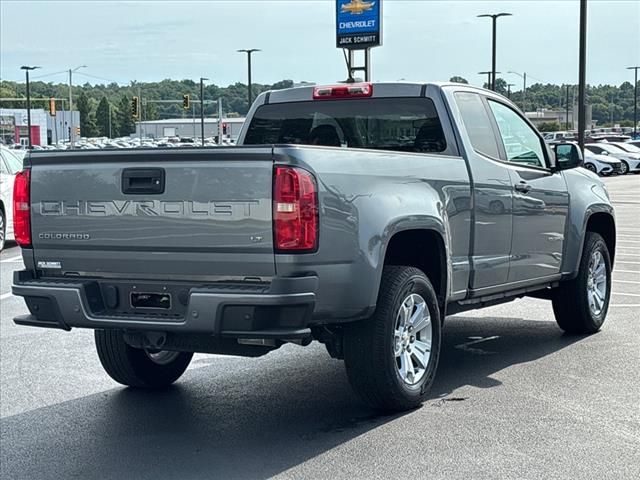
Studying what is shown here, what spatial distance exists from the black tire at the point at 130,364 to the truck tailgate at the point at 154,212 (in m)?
1.06

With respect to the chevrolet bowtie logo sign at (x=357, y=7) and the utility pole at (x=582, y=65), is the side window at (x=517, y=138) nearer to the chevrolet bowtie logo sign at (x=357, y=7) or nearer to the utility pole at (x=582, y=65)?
the utility pole at (x=582, y=65)

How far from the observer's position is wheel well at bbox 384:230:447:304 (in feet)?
20.9

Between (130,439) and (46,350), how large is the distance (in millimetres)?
3068

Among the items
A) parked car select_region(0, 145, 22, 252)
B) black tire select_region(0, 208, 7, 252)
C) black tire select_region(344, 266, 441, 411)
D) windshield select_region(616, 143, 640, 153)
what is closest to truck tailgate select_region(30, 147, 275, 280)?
black tire select_region(344, 266, 441, 411)

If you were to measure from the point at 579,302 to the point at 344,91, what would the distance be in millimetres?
2806

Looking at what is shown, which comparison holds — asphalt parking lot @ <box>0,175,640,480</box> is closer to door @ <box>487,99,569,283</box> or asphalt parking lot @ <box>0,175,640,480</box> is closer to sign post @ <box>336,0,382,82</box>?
door @ <box>487,99,569,283</box>

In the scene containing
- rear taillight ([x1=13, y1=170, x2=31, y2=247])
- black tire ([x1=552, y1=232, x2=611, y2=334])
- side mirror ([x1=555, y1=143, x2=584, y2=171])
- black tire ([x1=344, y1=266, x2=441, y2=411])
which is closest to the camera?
black tire ([x1=344, y1=266, x2=441, y2=411])

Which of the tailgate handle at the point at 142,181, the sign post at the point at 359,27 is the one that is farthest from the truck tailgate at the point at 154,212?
the sign post at the point at 359,27

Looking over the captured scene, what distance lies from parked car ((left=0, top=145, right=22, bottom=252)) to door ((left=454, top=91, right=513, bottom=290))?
1088 cm

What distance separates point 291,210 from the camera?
5.23 m

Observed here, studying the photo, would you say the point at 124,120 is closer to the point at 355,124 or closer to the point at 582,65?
the point at 582,65

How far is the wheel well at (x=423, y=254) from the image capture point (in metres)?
6.38

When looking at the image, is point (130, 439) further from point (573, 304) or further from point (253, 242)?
point (573, 304)

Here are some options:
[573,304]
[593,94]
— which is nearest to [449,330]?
[573,304]
